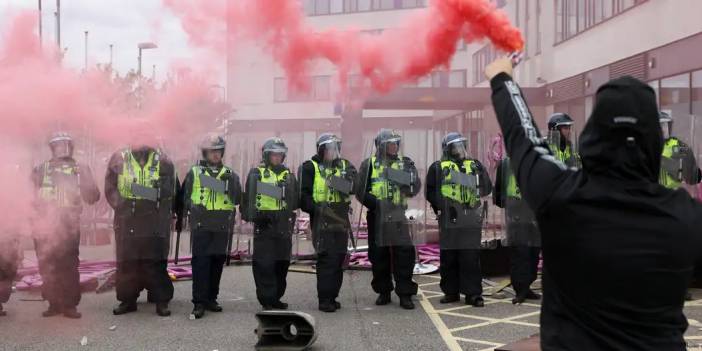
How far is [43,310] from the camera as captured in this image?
8.12 m

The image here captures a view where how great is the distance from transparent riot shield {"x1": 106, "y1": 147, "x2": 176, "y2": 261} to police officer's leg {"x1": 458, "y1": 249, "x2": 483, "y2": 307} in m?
3.50

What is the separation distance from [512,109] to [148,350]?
4788 mm

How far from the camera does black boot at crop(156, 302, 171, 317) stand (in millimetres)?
7902

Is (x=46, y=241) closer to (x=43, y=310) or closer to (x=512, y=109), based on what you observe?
(x=43, y=310)

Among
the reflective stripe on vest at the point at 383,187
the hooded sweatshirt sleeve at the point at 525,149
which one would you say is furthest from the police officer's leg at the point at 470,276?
the hooded sweatshirt sleeve at the point at 525,149

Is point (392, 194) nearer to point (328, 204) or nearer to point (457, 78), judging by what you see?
point (328, 204)

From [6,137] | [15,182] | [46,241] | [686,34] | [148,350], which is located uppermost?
[686,34]

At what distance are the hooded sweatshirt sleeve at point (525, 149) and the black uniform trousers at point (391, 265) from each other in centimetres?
574

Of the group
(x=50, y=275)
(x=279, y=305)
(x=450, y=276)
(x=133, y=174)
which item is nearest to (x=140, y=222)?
(x=133, y=174)

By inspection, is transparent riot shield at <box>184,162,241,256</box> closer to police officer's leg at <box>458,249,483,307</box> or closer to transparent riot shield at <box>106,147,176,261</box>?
transparent riot shield at <box>106,147,176,261</box>

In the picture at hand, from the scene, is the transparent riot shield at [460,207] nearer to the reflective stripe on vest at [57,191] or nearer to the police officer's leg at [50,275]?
the reflective stripe on vest at [57,191]

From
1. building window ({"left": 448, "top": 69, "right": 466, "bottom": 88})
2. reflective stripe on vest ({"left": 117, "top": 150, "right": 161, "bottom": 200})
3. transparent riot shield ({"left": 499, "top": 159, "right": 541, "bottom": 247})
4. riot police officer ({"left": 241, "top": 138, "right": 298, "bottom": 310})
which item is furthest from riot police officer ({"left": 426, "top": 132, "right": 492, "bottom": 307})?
building window ({"left": 448, "top": 69, "right": 466, "bottom": 88})

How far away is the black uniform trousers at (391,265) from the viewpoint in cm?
837

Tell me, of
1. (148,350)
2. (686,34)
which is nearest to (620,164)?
(148,350)
